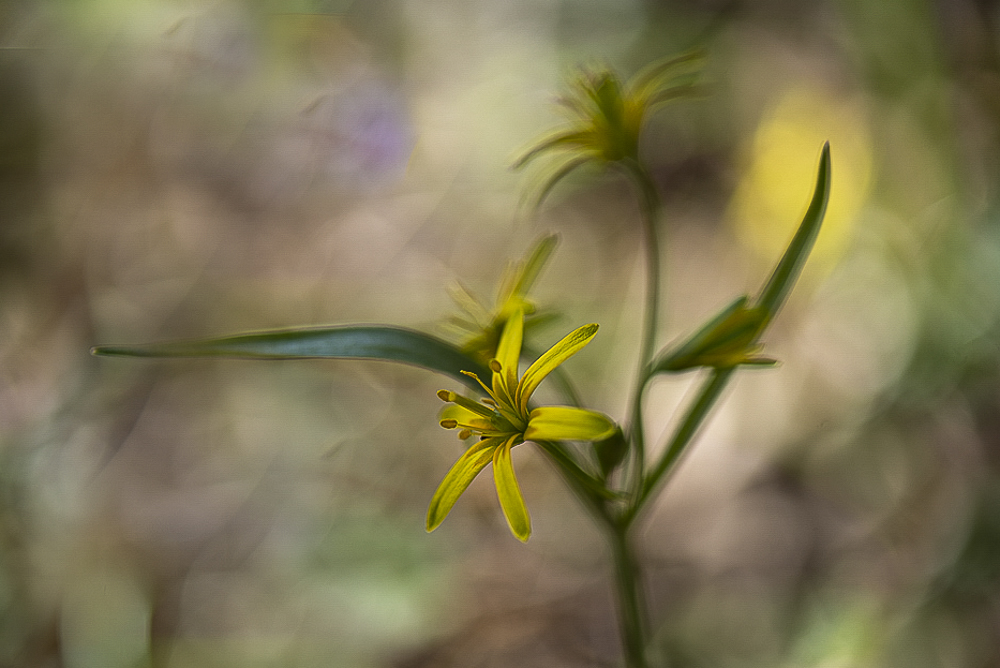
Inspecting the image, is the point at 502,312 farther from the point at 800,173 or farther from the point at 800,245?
the point at 800,173

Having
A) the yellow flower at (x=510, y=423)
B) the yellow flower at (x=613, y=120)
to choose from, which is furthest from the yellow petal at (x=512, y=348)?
the yellow flower at (x=613, y=120)

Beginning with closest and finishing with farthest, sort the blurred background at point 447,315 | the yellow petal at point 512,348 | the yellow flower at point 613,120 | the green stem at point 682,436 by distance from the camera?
the yellow petal at point 512,348 < the green stem at point 682,436 < the yellow flower at point 613,120 < the blurred background at point 447,315

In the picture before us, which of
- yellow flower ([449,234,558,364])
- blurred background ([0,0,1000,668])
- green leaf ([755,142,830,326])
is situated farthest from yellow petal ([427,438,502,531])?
blurred background ([0,0,1000,668])

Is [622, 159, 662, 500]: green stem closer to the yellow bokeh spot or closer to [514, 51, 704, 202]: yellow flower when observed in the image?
[514, 51, 704, 202]: yellow flower

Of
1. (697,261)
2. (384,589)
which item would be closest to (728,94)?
(697,261)

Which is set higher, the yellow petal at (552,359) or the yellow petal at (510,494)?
the yellow petal at (552,359)

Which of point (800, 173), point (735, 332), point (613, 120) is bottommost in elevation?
point (735, 332)

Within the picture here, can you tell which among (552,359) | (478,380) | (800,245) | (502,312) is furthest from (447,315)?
(800,245)

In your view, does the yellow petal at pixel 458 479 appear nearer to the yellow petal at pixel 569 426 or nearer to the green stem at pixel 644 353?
the yellow petal at pixel 569 426
